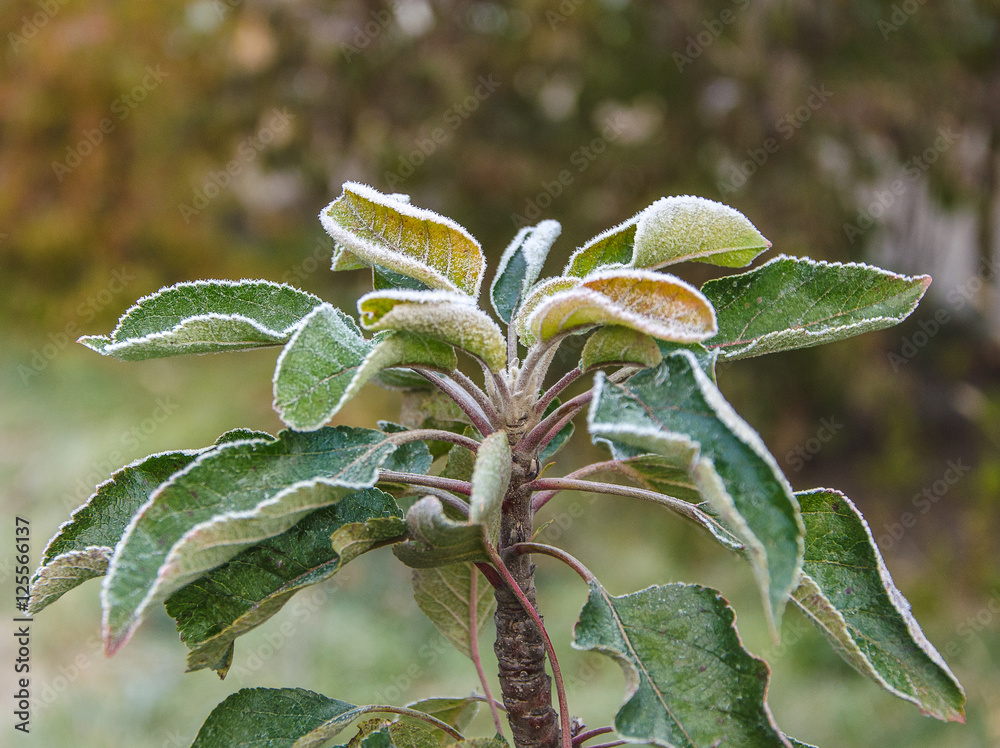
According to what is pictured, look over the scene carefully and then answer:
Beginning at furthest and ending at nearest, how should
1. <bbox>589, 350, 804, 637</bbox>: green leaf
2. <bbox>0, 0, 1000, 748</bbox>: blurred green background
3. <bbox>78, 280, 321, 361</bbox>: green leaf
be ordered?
<bbox>0, 0, 1000, 748</bbox>: blurred green background < <bbox>78, 280, 321, 361</bbox>: green leaf < <bbox>589, 350, 804, 637</bbox>: green leaf

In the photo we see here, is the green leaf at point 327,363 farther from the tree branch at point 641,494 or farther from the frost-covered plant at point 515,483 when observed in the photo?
the tree branch at point 641,494

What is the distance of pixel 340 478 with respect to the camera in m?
0.69

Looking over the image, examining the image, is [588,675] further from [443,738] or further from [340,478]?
[340,478]

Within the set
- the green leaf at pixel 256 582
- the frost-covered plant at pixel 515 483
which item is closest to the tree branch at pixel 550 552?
the frost-covered plant at pixel 515 483

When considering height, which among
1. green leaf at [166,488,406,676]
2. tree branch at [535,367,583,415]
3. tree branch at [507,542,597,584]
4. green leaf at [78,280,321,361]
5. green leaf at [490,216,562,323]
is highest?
green leaf at [78,280,321,361]

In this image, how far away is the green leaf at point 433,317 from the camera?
65 centimetres

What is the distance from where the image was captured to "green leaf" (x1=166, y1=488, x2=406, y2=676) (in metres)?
0.70

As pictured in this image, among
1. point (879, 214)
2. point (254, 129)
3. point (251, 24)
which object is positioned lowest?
point (879, 214)

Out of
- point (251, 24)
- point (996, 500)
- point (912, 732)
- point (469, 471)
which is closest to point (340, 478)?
point (469, 471)

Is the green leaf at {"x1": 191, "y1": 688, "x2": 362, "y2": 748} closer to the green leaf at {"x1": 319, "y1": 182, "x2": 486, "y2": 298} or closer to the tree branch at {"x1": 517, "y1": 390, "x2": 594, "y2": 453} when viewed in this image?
the tree branch at {"x1": 517, "y1": 390, "x2": 594, "y2": 453}

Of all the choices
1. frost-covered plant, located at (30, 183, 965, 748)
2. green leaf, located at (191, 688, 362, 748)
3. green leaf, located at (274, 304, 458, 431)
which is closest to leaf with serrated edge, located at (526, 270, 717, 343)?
frost-covered plant, located at (30, 183, 965, 748)

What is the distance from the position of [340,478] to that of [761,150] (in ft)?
10.3

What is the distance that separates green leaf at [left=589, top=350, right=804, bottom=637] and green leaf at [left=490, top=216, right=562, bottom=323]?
0.95 ft

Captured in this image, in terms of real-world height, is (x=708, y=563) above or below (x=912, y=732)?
above
